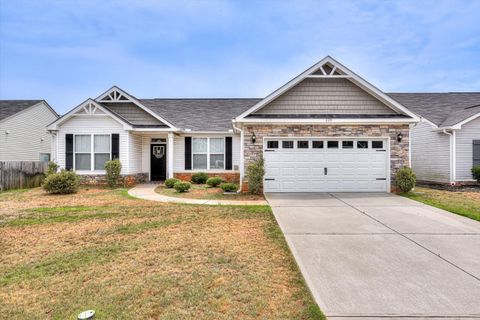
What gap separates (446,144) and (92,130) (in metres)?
18.5

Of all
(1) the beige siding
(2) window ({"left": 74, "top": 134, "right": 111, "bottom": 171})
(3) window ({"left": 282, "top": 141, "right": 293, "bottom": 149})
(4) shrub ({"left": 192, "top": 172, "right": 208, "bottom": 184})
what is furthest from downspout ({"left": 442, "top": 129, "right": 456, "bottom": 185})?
(2) window ({"left": 74, "top": 134, "right": 111, "bottom": 171})

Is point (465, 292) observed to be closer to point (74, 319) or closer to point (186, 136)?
point (74, 319)

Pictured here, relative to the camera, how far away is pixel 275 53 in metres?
19.1

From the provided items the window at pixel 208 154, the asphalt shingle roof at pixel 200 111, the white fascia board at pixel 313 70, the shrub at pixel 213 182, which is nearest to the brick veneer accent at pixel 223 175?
the window at pixel 208 154

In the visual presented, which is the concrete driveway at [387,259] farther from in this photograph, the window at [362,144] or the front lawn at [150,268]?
the window at [362,144]

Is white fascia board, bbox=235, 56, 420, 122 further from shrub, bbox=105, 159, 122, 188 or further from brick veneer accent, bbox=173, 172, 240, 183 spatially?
shrub, bbox=105, 159, 122, 188

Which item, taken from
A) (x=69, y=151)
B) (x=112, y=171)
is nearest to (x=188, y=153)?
(x=112, y=171)

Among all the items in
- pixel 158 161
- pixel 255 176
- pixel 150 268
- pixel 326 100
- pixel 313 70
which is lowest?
pixel 150 268

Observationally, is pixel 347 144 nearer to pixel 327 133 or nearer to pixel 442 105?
pixel 327 133

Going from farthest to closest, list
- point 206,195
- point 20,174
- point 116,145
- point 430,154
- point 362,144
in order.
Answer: point 430,154
point 20,174
point 116,145
point 362,144
point 206,195

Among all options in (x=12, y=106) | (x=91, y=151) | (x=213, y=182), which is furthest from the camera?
(x=12, y=106)

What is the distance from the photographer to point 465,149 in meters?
14.1

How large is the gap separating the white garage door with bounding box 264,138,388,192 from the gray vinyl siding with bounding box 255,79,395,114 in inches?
52.0

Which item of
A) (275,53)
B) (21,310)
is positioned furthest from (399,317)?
(275,53)
